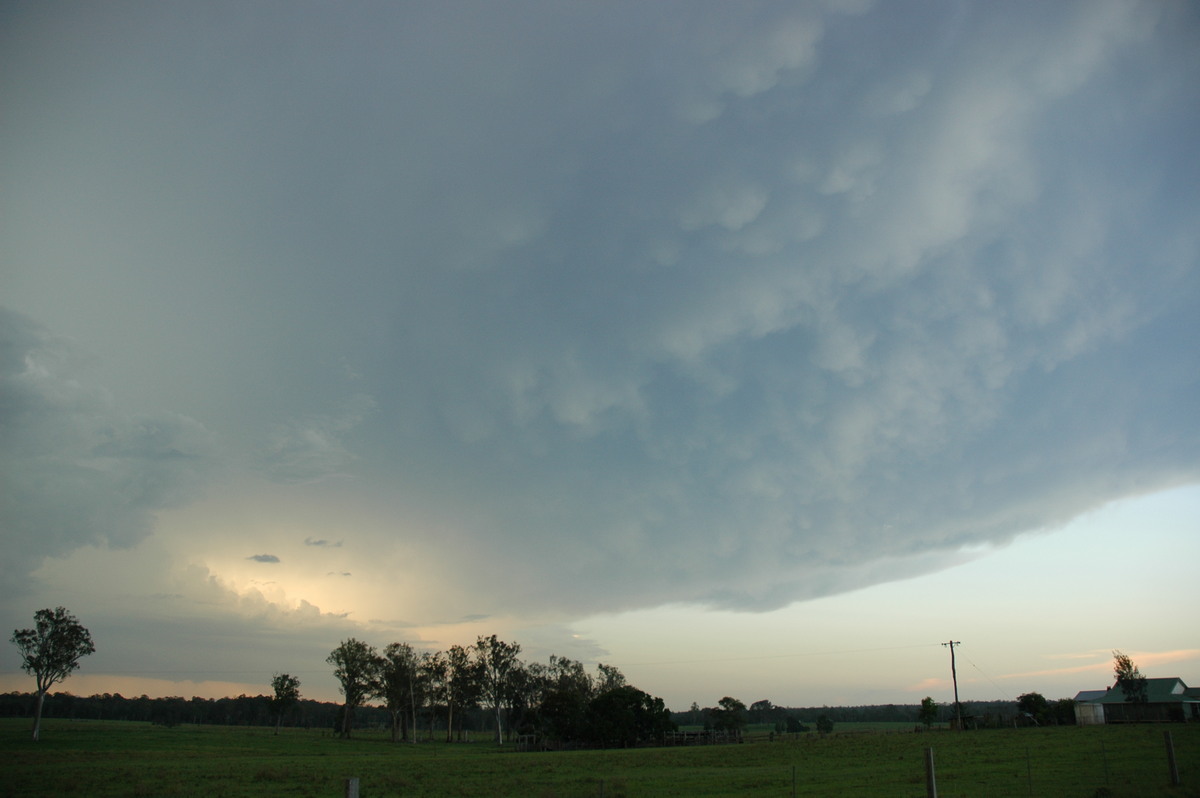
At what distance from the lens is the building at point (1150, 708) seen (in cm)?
9081

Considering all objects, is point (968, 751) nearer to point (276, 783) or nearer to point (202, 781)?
point (276, 783)

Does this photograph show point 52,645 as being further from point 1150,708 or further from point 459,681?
point 1150,708

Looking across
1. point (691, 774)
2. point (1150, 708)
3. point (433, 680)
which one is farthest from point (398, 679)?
point (1150, 708)

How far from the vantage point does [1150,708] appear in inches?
3637

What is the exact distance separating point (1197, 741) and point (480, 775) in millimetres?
50372

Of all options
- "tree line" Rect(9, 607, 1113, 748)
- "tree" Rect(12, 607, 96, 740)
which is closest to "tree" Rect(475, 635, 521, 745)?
"tree line" Rect(9, 607, 1113, 748)

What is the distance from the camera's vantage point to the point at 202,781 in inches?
1564

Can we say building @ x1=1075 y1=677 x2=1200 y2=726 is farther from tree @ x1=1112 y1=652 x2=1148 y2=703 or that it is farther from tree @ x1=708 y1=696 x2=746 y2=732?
tree @ x1=708 y1=696 x2=746 y2=732

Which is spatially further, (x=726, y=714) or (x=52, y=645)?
(x=726, y=714)

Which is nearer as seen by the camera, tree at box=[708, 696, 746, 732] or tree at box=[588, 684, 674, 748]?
tree at box=[588, 684, 674, 748]

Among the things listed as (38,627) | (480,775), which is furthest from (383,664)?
(480,775)

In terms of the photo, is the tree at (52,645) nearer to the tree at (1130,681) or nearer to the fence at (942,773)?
the fence at (942,773)

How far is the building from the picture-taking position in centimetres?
9081

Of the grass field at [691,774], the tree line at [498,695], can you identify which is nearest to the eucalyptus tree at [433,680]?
the tree line at [498,695]
